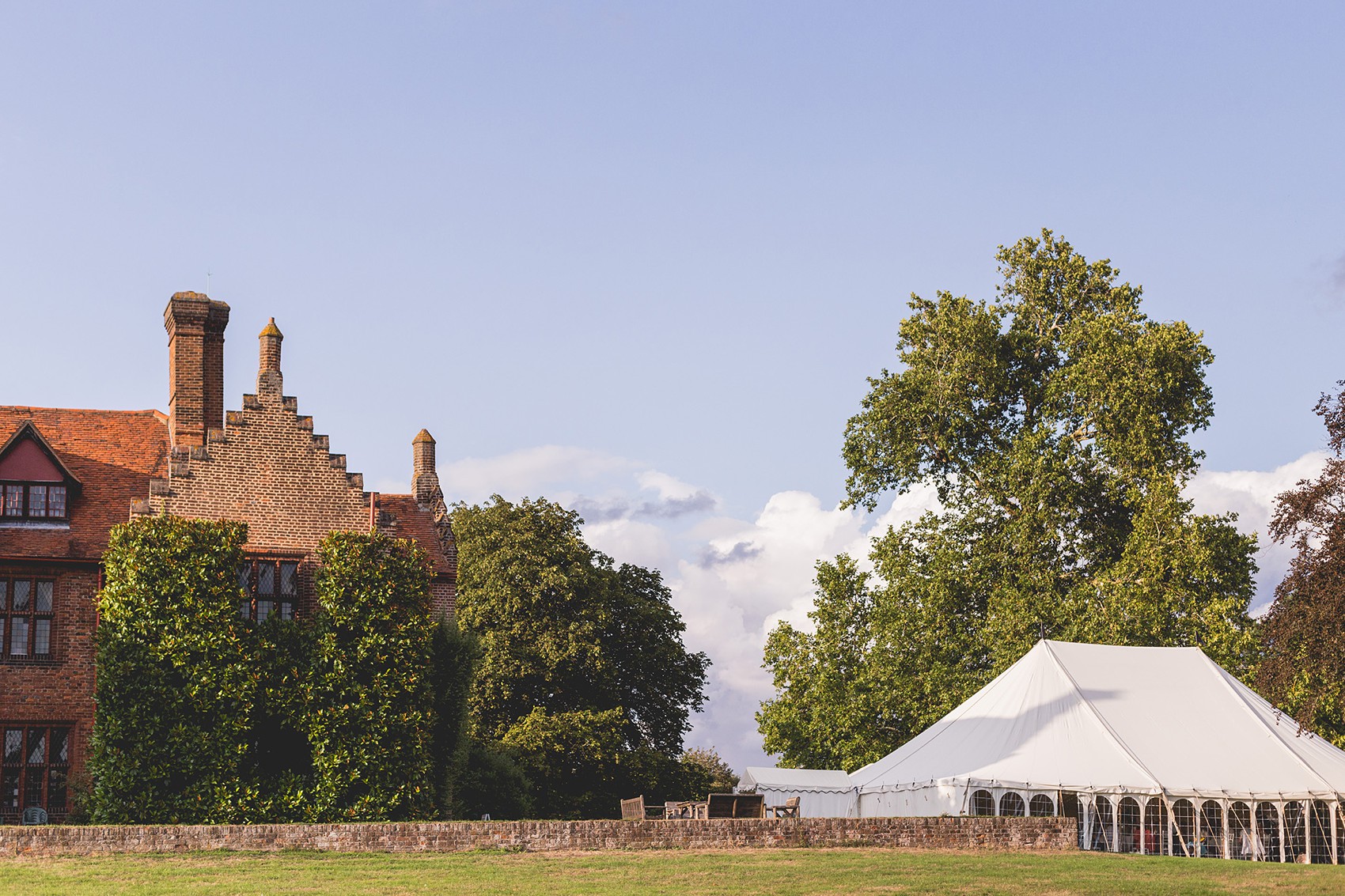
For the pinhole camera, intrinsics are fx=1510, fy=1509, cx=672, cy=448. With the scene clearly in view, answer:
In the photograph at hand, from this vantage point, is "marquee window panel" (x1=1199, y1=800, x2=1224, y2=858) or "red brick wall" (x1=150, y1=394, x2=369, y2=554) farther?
"marquee window panel" (x1=1199, y1=800, x2=1224, y2=858)

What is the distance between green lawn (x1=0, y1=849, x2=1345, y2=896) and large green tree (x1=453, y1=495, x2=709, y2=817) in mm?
21820

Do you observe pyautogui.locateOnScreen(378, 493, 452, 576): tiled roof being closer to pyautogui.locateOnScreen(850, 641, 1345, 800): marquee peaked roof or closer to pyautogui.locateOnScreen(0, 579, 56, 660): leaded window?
pyautogui.locateOnScreen(0, 579, 56, 660): leaded window

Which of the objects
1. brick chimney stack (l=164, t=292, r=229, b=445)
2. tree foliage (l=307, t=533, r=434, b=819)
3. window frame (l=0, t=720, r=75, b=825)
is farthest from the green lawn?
brick chimney stack (l=164, t=292, r=229, b=445)

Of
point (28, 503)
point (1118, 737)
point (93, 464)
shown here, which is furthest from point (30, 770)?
point (1118, 737)

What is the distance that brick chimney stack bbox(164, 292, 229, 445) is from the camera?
28688 millimetres

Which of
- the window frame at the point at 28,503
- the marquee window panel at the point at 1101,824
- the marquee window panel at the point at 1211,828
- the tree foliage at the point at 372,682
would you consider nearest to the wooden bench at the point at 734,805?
the tree foliage at the point at 372,682

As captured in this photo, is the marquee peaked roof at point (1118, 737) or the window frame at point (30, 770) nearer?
the window frame at point (30, 770)

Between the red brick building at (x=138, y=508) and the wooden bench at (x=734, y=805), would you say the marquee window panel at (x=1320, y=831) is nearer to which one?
the wooden bench at (x=734, y=805)

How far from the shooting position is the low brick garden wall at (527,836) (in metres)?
19.7

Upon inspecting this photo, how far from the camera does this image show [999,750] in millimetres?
29281

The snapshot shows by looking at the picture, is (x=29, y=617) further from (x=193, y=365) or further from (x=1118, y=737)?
(x=1118, y=737)

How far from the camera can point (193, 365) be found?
28.9 m

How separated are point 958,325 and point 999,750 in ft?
48.6

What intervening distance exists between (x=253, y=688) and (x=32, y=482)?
18.6 feet
